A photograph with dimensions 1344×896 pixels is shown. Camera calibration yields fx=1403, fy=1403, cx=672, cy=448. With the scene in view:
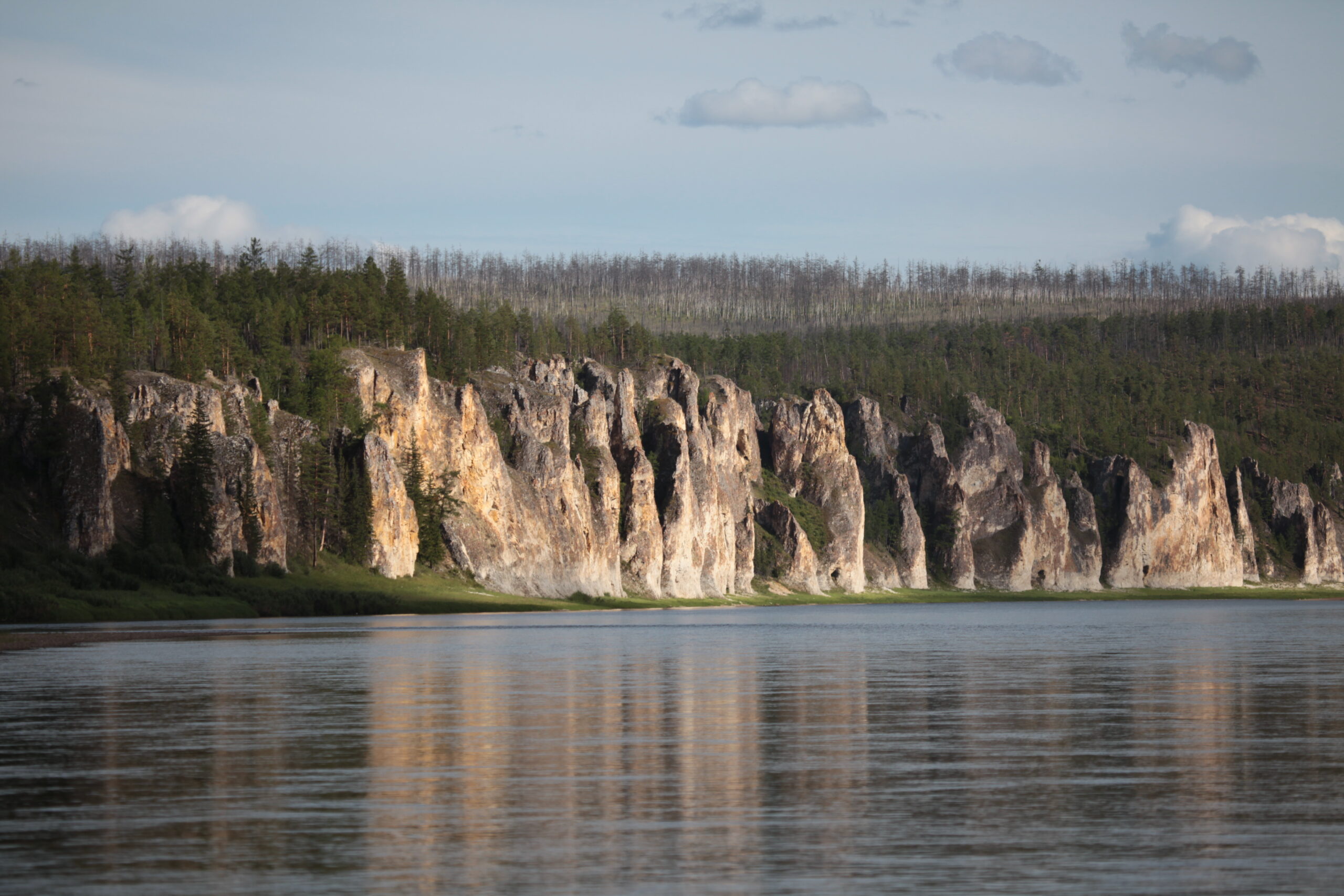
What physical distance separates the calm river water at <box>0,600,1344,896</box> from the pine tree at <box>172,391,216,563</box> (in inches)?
2712

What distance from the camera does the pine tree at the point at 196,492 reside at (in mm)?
124688

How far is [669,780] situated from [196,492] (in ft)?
359

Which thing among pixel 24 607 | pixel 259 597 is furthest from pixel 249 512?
pixel 24 607

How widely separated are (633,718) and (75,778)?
15153 mm

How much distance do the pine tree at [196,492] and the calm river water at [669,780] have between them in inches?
2712

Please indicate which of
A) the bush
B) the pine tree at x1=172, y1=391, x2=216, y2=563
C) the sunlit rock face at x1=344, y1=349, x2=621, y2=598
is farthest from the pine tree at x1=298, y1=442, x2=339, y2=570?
the bush

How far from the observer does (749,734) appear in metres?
33.0

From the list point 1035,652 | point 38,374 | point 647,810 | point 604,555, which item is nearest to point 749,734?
point 647,810

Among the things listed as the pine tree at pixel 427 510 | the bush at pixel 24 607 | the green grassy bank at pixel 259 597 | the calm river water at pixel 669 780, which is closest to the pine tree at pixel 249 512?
the green grassy bank at pixel 259 597

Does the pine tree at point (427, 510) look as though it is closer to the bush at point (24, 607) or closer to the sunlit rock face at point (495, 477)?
the sunlit rock face at point (495, 477)

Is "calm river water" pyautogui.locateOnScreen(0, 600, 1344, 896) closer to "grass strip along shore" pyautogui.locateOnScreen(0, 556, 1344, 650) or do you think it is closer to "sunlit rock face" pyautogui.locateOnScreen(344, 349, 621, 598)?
"grass strip along shore" pyautogui.locateOnScreen(0, 556, 1344, 650)

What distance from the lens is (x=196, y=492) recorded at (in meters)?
126

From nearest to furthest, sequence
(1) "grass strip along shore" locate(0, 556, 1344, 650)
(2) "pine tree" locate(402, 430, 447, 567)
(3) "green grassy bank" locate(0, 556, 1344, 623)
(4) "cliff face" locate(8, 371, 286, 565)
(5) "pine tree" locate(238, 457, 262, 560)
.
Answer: (1) "grass strip along shore" locate(0, 556, 1344, 650)
(3) "green grassy bank" locate(0, 556, 1344, 623)
(4) "cliff face" locate(8, 371, 286, 565)
(5) "pine tree" locate(238, 457, 262, 560)
(2) "pine tree" locate(402, 430, 447, 567)

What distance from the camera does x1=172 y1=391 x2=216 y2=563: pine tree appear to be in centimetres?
12469
